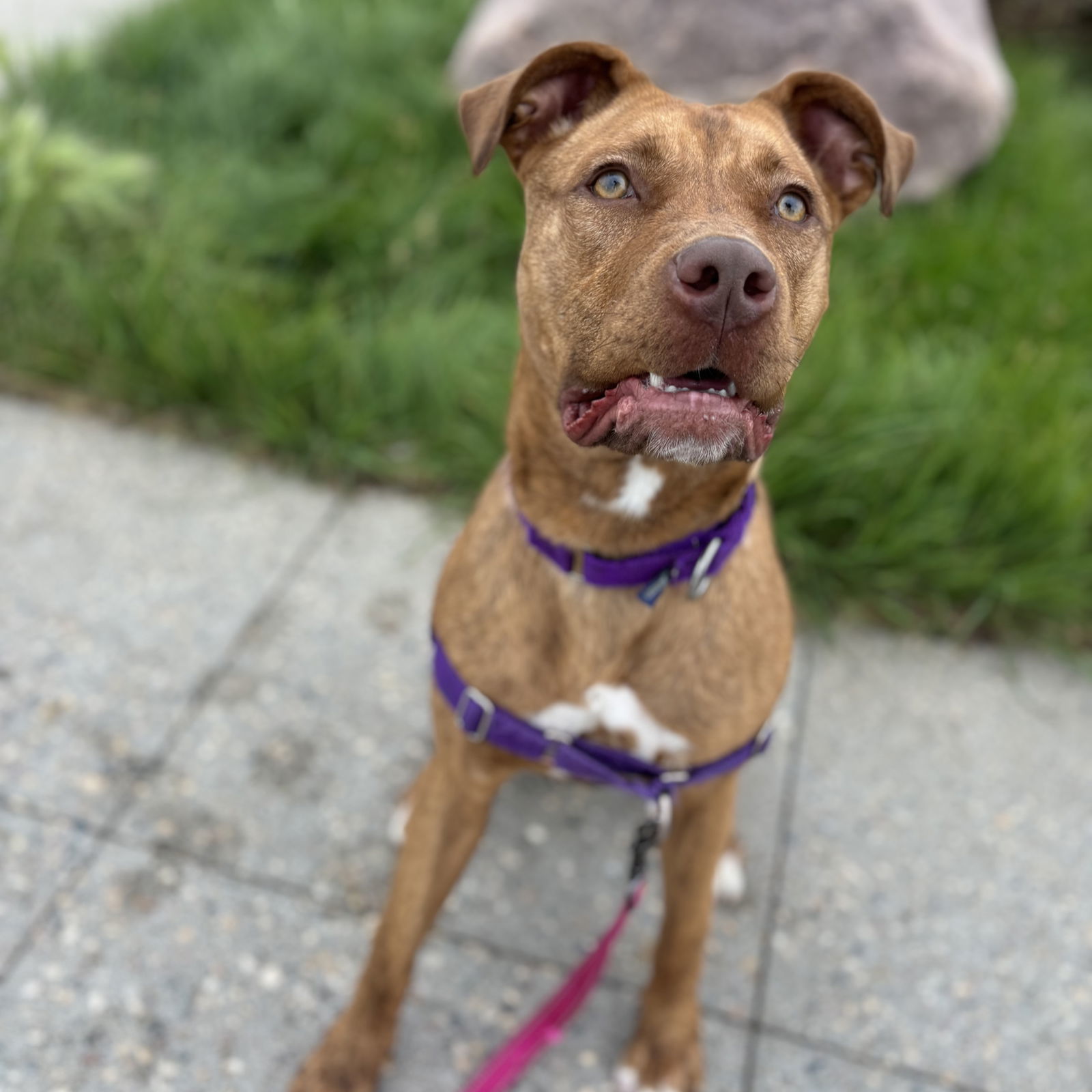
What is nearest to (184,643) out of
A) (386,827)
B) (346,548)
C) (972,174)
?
(346,548)

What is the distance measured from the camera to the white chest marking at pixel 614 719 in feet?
6.91

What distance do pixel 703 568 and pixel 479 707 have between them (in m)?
0.52

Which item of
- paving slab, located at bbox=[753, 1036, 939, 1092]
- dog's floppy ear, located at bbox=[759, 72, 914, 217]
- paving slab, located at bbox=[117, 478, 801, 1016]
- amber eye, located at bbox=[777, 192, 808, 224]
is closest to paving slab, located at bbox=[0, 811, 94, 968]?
paving slab, located at bbox=[117, 478, 801, 1016]

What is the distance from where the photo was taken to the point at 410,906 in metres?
2.29

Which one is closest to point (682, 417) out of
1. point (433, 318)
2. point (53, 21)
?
point (433, 318)

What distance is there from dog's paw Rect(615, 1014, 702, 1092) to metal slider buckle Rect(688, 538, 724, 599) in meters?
1.05

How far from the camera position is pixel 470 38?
535 centimetres

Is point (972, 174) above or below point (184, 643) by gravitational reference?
above

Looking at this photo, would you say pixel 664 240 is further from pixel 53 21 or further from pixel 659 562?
pixel 53 21

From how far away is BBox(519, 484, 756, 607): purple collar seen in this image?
6.71ft

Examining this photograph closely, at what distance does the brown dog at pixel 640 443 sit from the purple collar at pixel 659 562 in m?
0.03

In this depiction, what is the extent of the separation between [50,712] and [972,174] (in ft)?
16.1

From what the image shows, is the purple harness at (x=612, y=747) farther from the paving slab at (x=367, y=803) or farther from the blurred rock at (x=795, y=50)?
the blurred rock at (x=795, y=50)

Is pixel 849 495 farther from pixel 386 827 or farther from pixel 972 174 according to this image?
pixel 972 174
